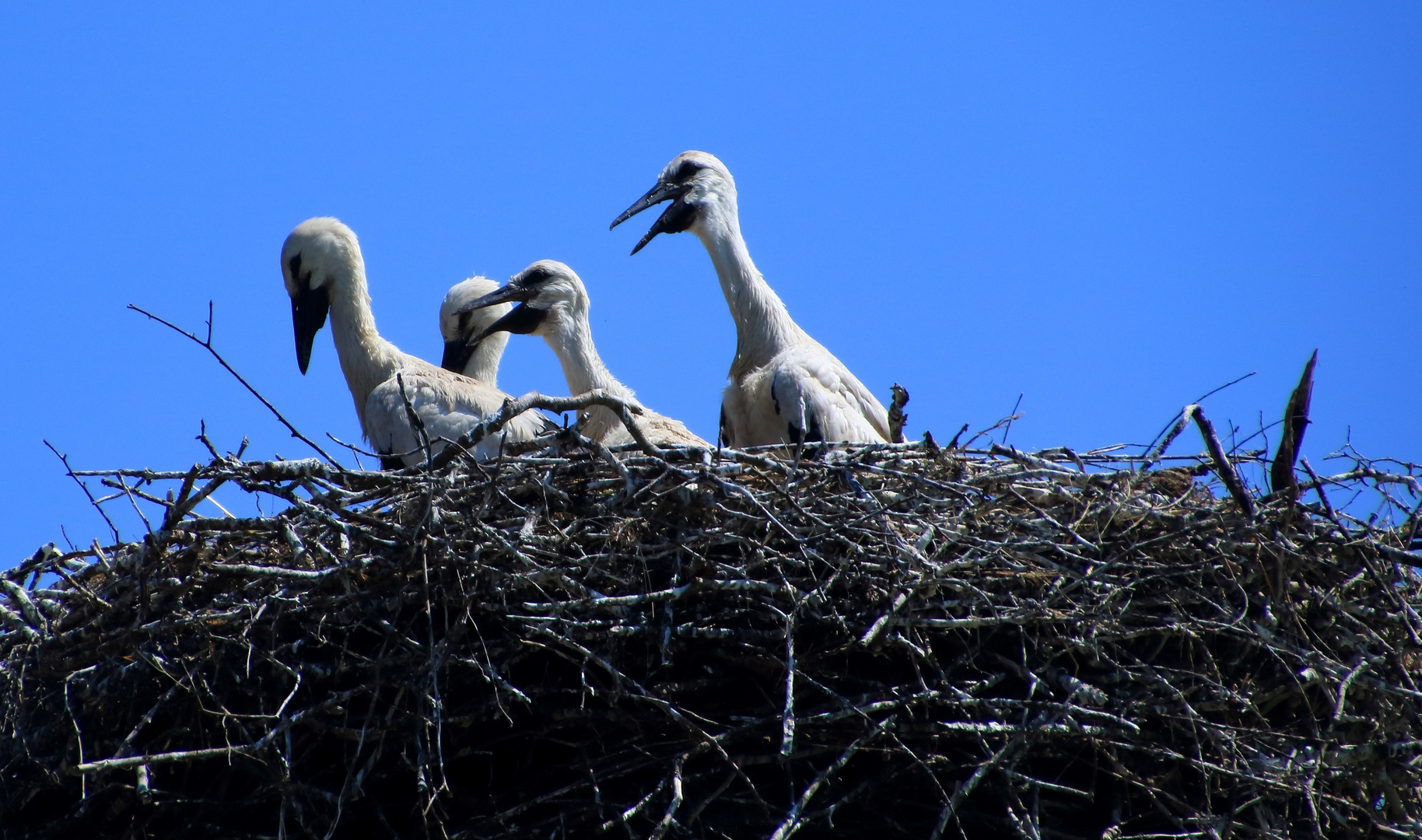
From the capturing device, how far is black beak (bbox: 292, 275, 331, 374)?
22.8ft

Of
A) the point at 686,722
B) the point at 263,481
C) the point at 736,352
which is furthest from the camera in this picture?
the point at 736,352

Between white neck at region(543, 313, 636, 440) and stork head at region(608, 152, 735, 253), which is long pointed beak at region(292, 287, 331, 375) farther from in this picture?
stork head at region(608, 152, 735, 253)

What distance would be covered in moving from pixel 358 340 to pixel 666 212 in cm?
155

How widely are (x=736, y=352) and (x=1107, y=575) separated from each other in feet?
8.59

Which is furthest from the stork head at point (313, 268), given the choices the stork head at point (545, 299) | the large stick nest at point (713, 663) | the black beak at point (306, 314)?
the large stick nest at point (713, 663)

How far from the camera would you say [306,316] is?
274 inches

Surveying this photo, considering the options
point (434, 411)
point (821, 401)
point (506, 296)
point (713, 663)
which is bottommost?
point (713, 663)

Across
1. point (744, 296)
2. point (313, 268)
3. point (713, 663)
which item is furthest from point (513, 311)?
point (713, 663)

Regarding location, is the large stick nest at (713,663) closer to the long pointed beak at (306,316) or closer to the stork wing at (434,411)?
the stork wing at (434,411)

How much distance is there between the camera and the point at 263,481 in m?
3.72

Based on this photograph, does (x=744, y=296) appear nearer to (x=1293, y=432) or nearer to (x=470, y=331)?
(x=470, y=331)

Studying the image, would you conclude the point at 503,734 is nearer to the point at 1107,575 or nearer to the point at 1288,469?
the point at 1107,575

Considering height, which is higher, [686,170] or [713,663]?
[686,170]

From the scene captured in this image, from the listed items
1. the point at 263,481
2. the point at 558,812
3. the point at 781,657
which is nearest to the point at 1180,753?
the point at 781,657
